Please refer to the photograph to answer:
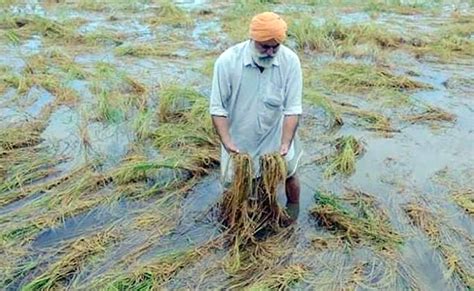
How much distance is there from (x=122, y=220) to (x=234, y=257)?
853mm

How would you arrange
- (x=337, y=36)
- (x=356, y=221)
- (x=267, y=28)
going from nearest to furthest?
(x=267, y=28) < (x=356, y=221) < (x=337, y=36)

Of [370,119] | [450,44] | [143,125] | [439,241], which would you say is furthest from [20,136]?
[450,44]

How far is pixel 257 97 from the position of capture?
3.57 metres

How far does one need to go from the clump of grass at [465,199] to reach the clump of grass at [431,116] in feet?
4.43

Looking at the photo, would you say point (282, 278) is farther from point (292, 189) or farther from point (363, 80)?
point (363, 80)

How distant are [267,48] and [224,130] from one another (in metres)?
0.57

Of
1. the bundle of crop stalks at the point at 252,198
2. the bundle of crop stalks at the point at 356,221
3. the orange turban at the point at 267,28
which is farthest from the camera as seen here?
the bundle of crop stalks at the point at 356,221

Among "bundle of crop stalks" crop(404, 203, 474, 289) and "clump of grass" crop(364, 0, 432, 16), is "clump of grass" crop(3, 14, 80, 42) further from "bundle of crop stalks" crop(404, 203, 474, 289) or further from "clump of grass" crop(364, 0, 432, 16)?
"bundle of crop stalks" crop(404, 203, 474, 289)

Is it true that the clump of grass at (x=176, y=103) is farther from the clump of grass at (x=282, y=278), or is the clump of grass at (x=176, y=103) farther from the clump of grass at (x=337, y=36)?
the clump of grass at (x=337, y=36)

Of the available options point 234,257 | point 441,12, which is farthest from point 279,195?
point 441,12

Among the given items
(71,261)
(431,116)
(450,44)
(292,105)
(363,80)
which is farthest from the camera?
(450,44)

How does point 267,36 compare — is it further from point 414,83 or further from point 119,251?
point 414,83

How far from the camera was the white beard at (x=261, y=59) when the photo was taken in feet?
11.2

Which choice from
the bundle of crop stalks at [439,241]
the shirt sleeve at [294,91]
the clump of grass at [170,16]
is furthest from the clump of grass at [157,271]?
the clump of grass at [170,16]
